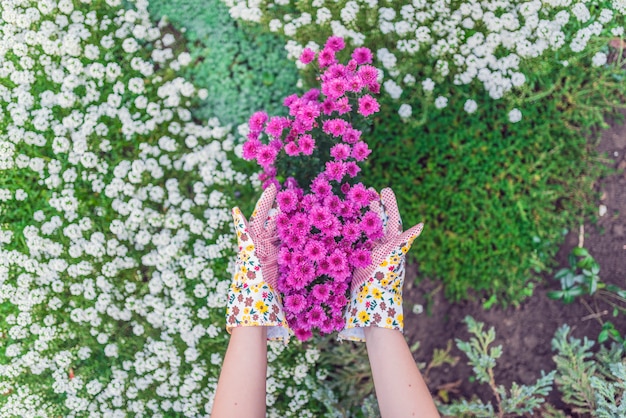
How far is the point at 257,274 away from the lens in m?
3.23

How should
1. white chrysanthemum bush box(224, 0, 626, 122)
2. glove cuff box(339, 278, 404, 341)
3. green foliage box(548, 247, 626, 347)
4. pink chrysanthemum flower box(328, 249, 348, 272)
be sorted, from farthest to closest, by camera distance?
green foliage box(548, 247, 626, 347), white chrysanthemum bush box(224, 0, 626, 122), glove cuff box(339, 278, 404, 341), pink chrysanthemum flower box(328, 249, 348, 272)

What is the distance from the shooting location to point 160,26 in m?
4.36

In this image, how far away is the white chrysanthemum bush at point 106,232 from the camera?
4.08 meters

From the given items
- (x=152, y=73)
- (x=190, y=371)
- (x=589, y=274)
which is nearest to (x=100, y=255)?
(x=190, y=371)

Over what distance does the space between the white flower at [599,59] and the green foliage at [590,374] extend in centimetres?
214

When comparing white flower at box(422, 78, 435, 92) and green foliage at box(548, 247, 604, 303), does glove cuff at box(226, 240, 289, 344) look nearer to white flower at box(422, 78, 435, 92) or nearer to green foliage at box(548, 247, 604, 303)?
white flower at box(422, 78, 435, 92)

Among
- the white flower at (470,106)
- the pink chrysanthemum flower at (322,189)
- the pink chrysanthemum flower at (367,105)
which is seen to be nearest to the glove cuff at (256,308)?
the pink chrysanthemum flower at (322,189)

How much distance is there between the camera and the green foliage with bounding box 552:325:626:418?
3.74 m

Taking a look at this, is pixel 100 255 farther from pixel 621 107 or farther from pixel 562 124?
pixel 621 107

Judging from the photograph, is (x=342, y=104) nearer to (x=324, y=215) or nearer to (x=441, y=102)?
(x=324, y=215)

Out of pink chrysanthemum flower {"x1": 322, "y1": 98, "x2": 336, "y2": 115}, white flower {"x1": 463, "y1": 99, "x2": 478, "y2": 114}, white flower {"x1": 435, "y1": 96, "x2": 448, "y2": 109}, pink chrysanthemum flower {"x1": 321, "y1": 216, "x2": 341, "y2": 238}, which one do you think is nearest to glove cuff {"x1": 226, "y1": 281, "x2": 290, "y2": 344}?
pink chrysanthemum flower {"x1": 321, "y1": 216, "x2": 341, "y2": 238}

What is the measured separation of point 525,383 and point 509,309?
0.64 metres

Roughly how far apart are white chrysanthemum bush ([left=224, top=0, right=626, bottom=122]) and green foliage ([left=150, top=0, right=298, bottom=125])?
0.18m

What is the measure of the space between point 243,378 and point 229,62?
101 inches
